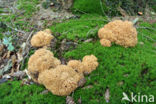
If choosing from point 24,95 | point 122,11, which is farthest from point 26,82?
point 122,11

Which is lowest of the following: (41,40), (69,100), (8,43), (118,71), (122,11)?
(69,100)

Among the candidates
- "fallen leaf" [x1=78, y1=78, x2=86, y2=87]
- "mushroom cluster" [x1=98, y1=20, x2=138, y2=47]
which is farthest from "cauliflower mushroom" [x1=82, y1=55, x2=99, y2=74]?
"mushroom cluster" [x1=98, y1=20, x2=138, y2=47]

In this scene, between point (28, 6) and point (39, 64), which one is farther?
point (28, 6)

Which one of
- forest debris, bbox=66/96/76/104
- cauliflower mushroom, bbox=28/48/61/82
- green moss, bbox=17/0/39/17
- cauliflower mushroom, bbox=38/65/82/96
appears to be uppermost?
green moss, bbox=17/0/39/17

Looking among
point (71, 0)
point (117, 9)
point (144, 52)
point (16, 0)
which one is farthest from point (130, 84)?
point (16, 0)

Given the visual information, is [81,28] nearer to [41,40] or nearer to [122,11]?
[41,40]

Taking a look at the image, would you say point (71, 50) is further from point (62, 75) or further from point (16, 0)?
point (16, 0)

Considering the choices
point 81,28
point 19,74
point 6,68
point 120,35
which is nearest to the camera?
point 19,74

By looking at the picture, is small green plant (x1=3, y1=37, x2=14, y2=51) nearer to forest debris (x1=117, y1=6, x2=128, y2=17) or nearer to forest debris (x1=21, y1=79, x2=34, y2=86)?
forest debris (x1=21, y1=79, x2=34, y2=86)
